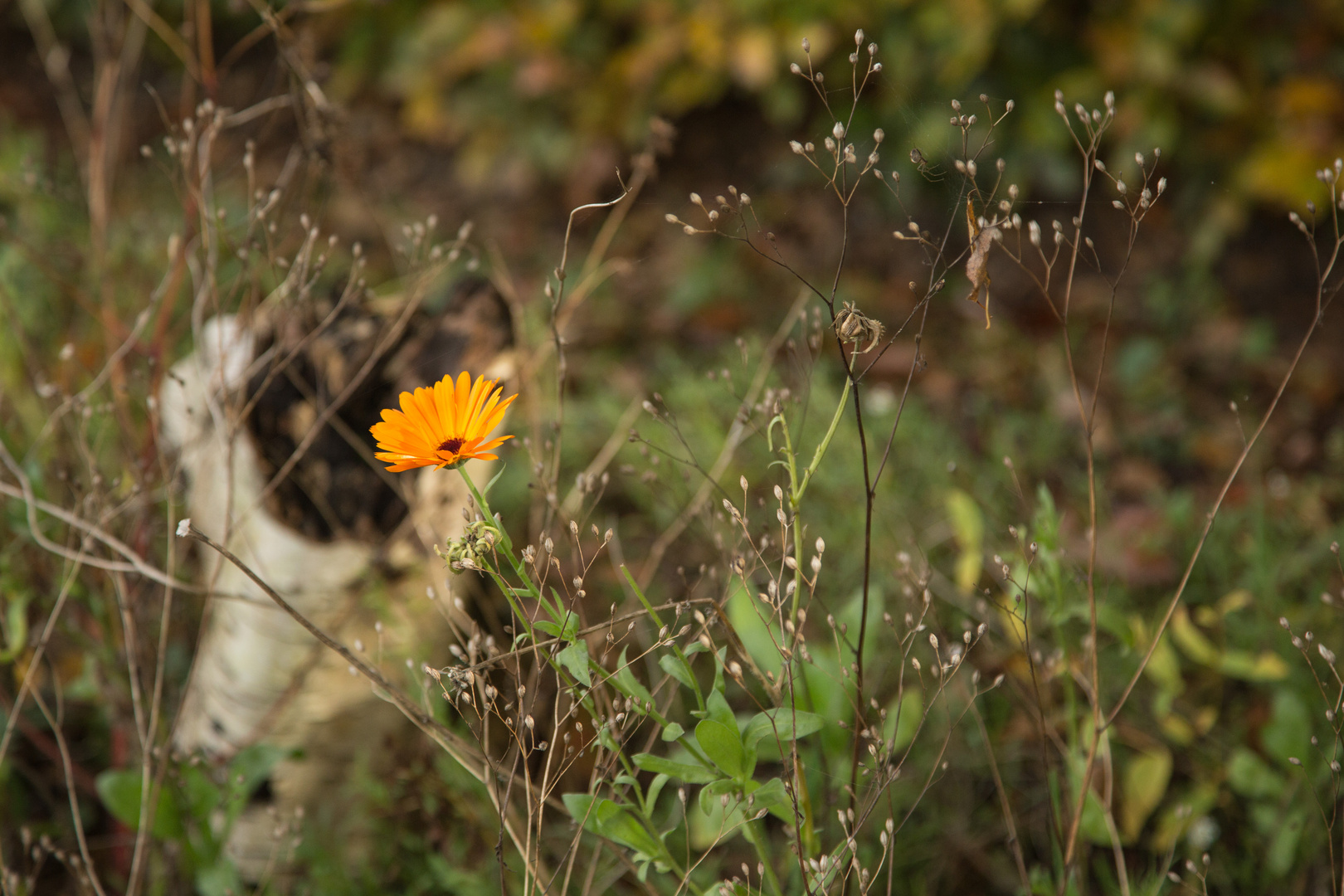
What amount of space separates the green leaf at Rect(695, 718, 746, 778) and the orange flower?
33 centimetres

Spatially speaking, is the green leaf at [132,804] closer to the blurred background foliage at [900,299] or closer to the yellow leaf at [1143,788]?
the blurred background foliage at [900,299]

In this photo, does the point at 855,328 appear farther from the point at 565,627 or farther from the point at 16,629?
the point at 16,629

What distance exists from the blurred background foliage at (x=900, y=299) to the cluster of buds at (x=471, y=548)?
496 millimetres

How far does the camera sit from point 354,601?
1.48 metres

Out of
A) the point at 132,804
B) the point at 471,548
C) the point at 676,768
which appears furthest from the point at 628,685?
the point at 132,804

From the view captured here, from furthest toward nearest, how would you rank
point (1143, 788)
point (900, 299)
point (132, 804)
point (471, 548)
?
point (900, 299)
point (1143, 788)
point (132, 804)
point (471, 548)

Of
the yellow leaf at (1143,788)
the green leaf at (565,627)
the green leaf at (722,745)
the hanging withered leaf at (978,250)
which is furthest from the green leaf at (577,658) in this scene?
the yellow leaf at (1143,788)

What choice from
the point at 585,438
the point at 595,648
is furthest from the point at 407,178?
the point at 595,648

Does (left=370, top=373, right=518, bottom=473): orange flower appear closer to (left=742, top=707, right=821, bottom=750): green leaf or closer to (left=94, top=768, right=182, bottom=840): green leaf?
(left=742, top=707, right=821, bottom=750): green leaf

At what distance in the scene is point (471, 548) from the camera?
0.79 metres

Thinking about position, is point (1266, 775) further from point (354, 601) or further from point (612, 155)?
point (612, 155)

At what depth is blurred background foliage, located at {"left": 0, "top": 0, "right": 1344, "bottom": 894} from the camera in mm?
1561

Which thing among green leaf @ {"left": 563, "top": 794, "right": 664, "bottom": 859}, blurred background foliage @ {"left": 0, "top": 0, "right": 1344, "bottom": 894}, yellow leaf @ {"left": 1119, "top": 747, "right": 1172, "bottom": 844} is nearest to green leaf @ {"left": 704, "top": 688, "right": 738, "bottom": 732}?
green leaf @ {"left": 563, "top": 794, "right": 664, "bottom": 859}

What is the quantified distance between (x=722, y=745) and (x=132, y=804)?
896 millimetres
